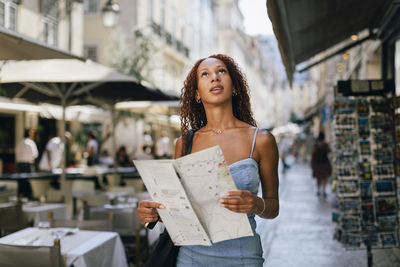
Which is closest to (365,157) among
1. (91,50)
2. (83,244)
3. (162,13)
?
(83,244)

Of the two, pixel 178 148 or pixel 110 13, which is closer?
pixel 178 148

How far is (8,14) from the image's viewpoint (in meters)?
16.0

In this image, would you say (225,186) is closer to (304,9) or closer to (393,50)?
(304,9)

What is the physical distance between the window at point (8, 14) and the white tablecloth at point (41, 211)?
405 inches

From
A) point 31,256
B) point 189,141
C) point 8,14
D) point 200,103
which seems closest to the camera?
point 189,141

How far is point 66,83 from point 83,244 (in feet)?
15.9

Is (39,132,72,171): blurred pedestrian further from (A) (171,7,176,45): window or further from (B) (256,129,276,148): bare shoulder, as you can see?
(A) (171,7,176,45): window

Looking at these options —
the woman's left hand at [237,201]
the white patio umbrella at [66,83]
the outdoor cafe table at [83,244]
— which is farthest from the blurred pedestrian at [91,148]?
the woman's left hand at [237,201]

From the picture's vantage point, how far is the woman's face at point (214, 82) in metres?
2.32

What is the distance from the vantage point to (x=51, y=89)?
8359mm

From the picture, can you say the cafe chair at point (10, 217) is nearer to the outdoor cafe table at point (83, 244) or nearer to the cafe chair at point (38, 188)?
the outdoor cafe table at point (83, 244)

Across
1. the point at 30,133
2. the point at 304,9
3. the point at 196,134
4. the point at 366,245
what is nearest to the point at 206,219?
the point at 196,134

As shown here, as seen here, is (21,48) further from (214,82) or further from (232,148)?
(232,148)

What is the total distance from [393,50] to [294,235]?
12.4 feet
